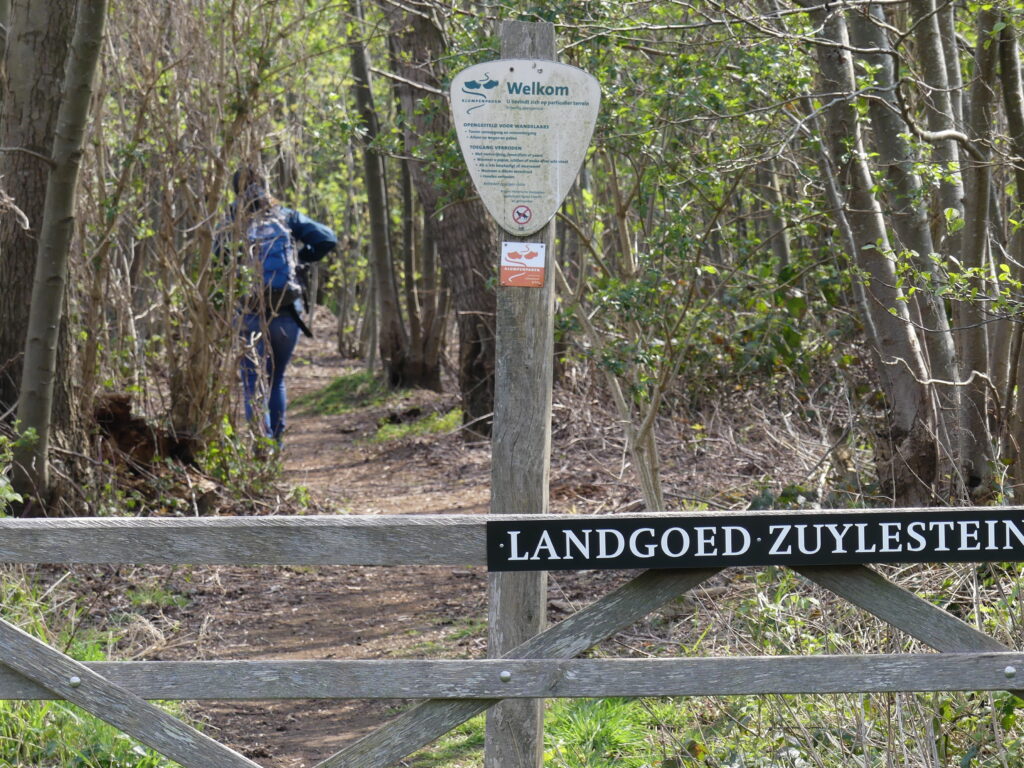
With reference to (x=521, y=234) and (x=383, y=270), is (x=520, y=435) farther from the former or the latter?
(x=383, y=270)

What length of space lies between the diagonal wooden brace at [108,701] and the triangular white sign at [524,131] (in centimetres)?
170

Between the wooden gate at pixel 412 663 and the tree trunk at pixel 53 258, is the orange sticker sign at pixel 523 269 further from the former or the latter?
the tree trunk at pixel 53 258

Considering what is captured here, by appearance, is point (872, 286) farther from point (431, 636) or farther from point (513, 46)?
point (513, 46)

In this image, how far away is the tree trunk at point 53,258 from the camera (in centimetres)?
613

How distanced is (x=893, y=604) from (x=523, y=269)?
55.9 inches

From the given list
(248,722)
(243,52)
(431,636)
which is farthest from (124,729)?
(243,52)

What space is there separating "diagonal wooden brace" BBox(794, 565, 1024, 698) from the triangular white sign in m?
1.32

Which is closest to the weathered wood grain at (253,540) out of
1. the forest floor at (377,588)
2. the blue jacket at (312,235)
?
the forest floor at (377,588)

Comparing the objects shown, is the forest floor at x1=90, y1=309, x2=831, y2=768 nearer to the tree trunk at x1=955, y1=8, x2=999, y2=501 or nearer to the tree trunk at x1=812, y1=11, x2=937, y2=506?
the tree trunk at x1=812, y1=11, x2=937, y2=506

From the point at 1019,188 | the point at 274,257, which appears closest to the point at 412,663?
the point at 1019,188

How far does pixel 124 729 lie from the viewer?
125 inches

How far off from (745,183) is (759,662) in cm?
583

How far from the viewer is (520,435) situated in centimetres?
357

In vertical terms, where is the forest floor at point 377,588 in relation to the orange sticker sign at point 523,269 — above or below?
below
